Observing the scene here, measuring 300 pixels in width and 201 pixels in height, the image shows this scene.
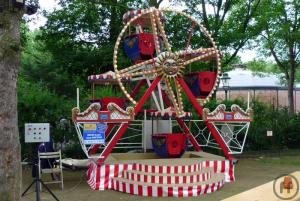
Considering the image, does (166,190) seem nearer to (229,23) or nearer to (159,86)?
(159,86)

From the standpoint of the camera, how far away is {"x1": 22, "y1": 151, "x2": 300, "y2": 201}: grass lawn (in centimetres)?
1131

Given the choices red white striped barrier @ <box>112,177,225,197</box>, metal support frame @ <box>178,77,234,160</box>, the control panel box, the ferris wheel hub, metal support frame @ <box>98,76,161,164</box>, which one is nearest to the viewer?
the control panel box

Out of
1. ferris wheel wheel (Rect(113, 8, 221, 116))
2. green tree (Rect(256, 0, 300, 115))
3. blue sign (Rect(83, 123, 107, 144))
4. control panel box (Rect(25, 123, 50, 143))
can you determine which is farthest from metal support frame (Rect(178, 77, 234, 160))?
green tree (Rect(256, 0, 300, 115))

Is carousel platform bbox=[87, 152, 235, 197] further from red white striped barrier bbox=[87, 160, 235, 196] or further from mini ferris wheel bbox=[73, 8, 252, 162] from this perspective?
mini ferris wheel bbox=[73, 8, 252, 162]

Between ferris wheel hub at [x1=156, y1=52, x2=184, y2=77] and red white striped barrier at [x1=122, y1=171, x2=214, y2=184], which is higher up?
ferris wheel hub at [x1=156, y1=52, x2=184, y2=77]

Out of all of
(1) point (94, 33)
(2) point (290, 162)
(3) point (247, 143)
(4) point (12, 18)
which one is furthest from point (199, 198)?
(1) point (94, 33)

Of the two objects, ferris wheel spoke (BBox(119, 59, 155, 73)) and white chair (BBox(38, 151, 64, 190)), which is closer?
white chair (BBox(38, 151, 64, 190))

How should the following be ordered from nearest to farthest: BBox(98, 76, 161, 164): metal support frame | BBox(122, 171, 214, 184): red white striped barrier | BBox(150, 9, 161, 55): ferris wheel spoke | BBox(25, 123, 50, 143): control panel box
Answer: BBox(25, 123, 50, 143): control panel box
BBox(122, 171, 214, 184): red white striped barrier
BBox(98, 76, 161, 164): metal support frame
BBox(150, 9, 161, 55): ferris wheel spoke

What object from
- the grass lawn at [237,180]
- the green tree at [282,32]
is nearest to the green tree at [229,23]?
the green tree at [282,32]

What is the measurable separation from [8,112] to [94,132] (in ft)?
17.1

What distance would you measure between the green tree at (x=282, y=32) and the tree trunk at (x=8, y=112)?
1840cm

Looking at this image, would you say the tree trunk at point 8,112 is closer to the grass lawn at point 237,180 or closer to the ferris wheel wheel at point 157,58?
the grass lawn at point 237,180

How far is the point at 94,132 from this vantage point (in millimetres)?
12117

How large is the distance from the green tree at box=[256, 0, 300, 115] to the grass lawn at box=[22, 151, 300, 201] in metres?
7.48
